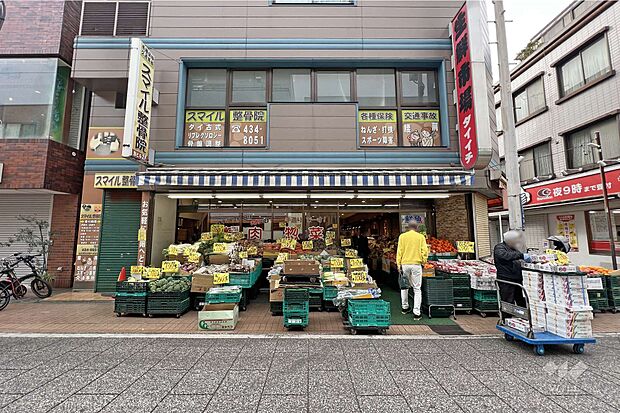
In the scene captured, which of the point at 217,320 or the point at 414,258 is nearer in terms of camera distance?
the point at 217,320

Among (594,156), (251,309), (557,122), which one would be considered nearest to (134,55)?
(251,309)

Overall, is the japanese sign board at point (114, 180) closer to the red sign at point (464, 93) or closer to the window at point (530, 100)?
the red sign at point (464, 93)

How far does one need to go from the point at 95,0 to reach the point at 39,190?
274 inches

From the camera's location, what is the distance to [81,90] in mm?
11383

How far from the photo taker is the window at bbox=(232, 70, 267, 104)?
391 inches

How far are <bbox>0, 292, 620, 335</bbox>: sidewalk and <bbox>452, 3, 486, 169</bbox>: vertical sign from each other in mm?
4457

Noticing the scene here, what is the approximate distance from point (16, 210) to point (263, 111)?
995cm

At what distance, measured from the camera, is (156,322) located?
21.5 feet

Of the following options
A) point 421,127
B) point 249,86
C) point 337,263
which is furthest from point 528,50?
point 337,263

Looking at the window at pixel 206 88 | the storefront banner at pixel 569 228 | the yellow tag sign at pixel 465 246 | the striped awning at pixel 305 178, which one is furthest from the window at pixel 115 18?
the storefront banner at pixel 569 228

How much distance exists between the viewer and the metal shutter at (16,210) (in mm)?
10672

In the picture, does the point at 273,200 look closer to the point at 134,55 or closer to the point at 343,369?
the point at 134,55

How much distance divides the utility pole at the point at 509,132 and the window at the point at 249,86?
6704 millimetres

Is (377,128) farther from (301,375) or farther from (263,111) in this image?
(301,375)
